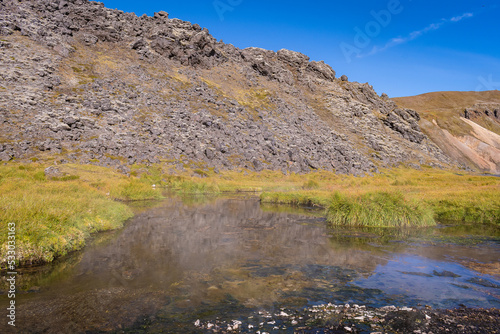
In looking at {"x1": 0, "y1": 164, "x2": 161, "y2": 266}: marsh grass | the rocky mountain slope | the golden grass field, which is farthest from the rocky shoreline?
the rocky mountain slope

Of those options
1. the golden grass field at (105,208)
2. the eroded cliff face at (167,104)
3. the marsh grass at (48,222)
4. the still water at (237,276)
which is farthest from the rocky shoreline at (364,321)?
the eroded cliff face at (167,104)

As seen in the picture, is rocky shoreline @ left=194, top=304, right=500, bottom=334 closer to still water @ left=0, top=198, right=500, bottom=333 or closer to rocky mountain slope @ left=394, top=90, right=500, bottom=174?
still water @ left=0, top=198, right=500, bottom=333

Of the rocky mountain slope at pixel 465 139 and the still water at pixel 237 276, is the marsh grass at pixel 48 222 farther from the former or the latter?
the rocky mountain slope at pixel 465 139

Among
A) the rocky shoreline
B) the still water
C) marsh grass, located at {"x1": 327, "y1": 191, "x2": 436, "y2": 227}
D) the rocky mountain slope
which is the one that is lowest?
the still water

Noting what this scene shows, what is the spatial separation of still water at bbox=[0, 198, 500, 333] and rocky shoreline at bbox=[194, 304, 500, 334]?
48 cm

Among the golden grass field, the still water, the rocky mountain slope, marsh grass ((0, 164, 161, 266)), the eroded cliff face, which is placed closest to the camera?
the still water

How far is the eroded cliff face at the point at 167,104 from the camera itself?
63.6 meters

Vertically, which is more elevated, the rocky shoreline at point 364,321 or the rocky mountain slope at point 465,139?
the rocky mountain slope at point 465,139

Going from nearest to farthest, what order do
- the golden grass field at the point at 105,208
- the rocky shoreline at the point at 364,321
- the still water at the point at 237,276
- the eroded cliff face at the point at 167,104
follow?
the rocky shoreline at the point at 364,321 → the still water at the point at 237,276 → the golden grass field at the point at 105,208 → the eroded cliff face at the point at 167,104

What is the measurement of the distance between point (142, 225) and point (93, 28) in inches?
3954

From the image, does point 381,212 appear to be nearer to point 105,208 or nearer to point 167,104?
point 105,208

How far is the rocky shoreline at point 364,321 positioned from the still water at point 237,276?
0.48m

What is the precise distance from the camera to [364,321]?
7969 mm

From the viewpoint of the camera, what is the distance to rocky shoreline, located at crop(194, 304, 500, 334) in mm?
7512
